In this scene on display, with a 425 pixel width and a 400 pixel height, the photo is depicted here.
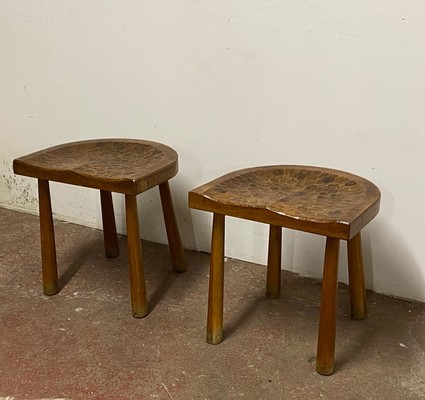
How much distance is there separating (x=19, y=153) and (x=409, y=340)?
1.51 meters

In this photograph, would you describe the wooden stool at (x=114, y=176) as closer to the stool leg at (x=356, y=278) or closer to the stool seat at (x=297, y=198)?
the stool seat at (x=297, y=198)

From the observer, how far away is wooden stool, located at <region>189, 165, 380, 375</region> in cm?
141

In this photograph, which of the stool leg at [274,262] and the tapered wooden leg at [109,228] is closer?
the stool leg at [274,262]

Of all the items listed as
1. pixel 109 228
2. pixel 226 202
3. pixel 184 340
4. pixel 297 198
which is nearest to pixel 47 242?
pixel 109 228

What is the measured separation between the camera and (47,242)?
6.08ft

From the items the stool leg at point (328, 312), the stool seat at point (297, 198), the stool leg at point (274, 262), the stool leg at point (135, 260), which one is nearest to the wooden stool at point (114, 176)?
the stool leg at point (135, 260)

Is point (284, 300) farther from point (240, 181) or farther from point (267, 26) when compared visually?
point (267, 26)

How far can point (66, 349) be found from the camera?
163 centimetres

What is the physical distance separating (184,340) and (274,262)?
340 mm

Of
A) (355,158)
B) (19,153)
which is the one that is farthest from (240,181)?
(19,153)

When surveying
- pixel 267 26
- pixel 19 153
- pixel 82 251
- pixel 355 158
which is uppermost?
pixel 267 26

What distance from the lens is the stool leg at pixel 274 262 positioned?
70.5 inches

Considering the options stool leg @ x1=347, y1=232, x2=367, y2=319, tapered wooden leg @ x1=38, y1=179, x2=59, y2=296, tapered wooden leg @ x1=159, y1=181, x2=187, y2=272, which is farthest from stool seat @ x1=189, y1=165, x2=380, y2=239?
tapered wooden leg @ x1=38, y1=179, x2=59, y2=296

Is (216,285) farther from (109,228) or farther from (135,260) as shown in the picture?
(109,228)
